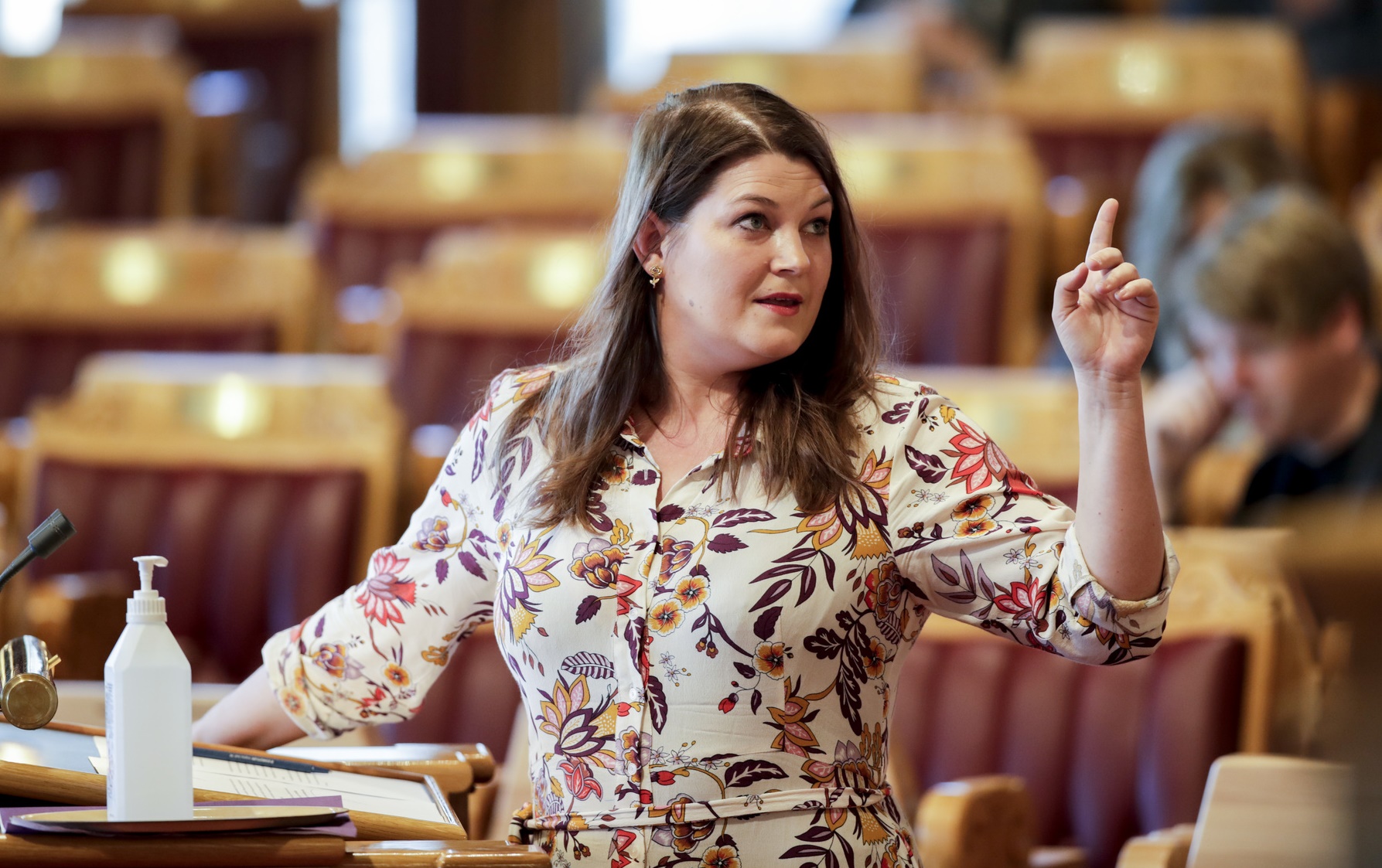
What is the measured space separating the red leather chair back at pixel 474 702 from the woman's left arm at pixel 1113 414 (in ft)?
2.83

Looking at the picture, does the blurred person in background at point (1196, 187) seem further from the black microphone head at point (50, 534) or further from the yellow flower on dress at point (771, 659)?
the black microphone head at point (50, 534)

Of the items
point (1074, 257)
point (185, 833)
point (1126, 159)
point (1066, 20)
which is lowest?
point (185, 833)

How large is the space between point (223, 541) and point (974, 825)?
1.18 meters

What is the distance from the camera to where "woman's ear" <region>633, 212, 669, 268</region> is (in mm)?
1179

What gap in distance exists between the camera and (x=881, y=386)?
45.7 inches

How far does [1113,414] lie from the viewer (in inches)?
40.2

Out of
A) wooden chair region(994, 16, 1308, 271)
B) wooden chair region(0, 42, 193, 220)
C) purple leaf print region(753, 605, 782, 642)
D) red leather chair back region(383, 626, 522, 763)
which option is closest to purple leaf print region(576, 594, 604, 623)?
purple leaf print region(753, 605, 782, 642)

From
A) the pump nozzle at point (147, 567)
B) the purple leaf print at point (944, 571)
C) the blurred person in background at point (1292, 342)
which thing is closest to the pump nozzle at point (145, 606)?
the pump nozzle at point (147, 567)

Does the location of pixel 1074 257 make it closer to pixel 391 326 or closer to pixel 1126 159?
pixel 1126 159

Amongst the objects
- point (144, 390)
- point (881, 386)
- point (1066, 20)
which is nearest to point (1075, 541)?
point (881, 386)

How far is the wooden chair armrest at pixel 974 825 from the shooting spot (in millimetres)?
1385

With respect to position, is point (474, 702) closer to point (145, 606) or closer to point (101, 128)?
point (145, 606)

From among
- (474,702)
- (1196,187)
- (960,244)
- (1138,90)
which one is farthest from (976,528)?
(1138,90)

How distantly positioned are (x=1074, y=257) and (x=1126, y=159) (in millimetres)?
490
